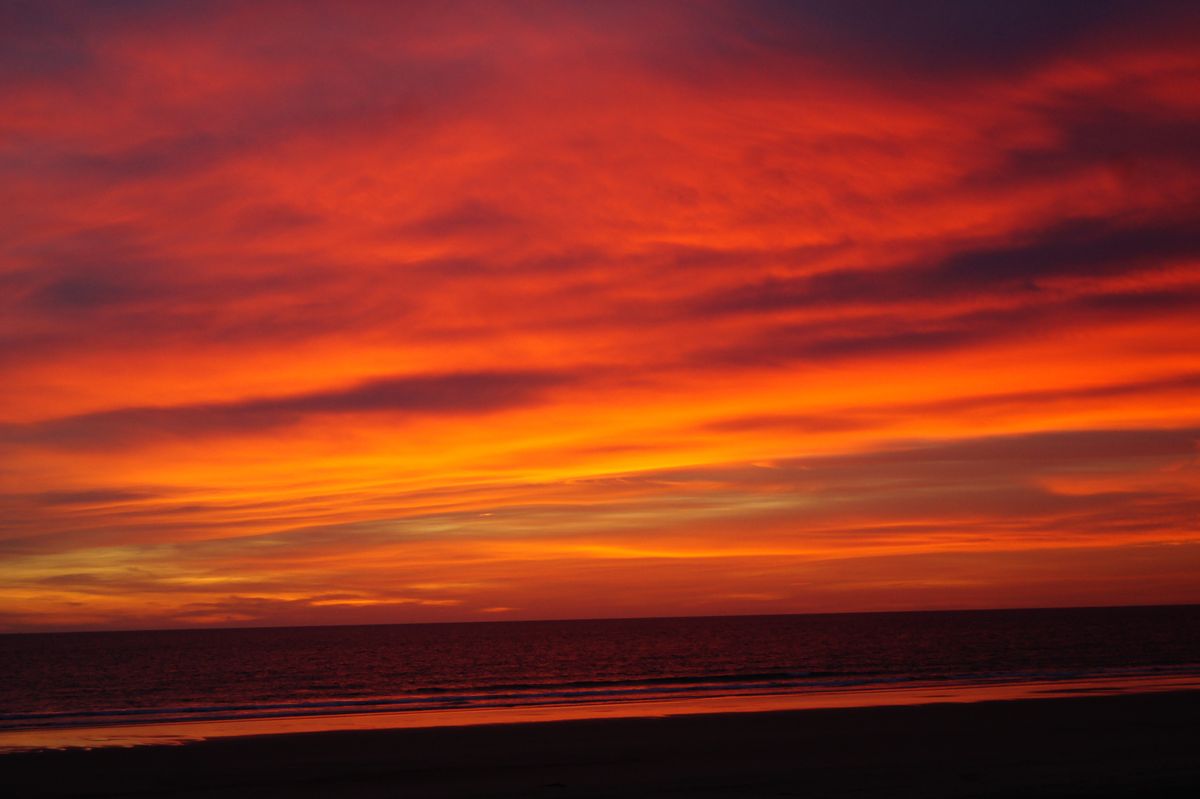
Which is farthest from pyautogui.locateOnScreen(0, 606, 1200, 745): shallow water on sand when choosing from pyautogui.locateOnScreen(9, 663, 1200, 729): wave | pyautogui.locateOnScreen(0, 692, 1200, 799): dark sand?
pyautogui.locateOnScreen(0, 692, 1200, 799): dark sand

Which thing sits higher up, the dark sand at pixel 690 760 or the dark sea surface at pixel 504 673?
the dark sand at pixel 690 760

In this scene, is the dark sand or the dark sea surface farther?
the dark sea surface

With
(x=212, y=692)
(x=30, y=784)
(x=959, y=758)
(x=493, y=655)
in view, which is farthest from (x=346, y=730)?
(x=493, y=655)

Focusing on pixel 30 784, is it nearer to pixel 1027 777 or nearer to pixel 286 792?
pixel 286 792

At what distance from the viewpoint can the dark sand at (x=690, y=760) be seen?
1620cm

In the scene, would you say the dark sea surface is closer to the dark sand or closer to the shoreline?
the shoreline

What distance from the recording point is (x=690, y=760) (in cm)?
1898

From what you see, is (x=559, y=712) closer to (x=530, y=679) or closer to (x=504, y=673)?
(x=530, y=679)

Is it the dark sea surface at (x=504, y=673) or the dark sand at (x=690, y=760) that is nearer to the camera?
the dark sand at (x=690, y=760)

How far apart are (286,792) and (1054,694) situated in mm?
24653

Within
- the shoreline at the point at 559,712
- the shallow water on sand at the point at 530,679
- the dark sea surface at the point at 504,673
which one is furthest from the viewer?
the dark sea surface at the point at 504,673

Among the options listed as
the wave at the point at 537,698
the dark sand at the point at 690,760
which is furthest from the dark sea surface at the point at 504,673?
the dark sand at the point at 690,760

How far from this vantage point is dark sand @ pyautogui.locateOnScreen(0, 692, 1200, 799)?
16203mm

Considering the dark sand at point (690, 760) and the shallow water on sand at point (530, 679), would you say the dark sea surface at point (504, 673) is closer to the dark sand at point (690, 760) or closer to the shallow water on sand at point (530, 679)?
the shallow water on sand at point (530, 679)
